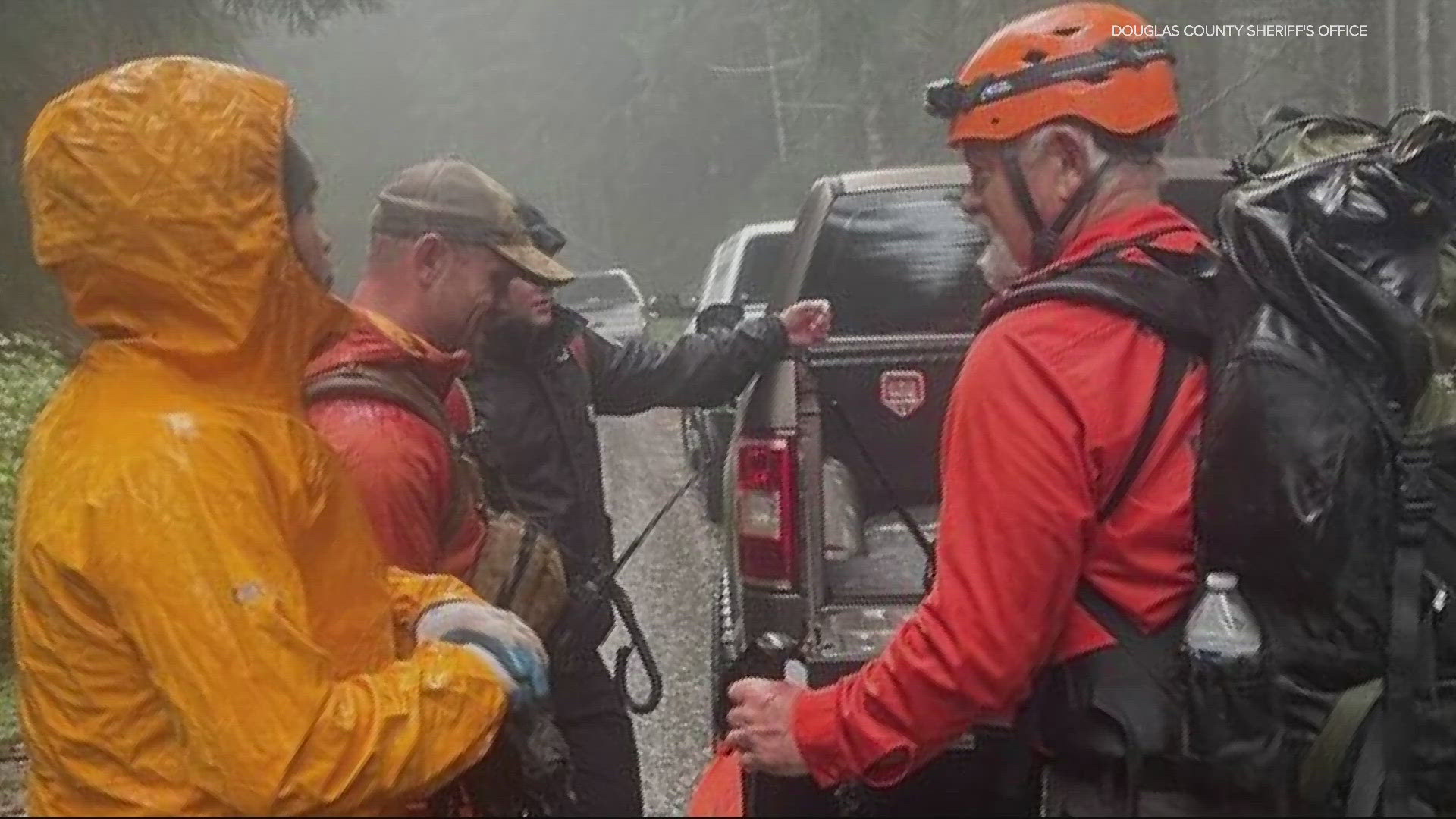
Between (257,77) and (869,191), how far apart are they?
123 centimetres

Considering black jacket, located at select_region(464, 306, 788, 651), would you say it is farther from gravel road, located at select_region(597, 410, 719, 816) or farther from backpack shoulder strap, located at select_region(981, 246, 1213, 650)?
backpack shoulder strap, located at select_region(981, 246, 1213, 650)

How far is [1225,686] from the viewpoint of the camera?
124 centimetres

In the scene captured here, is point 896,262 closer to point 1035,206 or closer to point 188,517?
point 1035,206

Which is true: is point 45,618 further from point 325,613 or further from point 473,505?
point 473,505

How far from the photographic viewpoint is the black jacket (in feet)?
6.21

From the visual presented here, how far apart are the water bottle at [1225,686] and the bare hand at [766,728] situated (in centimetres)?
42

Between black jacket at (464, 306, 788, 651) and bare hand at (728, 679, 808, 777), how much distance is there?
435 millimetres

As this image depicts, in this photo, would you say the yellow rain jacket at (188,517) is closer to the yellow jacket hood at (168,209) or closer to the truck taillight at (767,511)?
the yellow jacket hood at (168,209)

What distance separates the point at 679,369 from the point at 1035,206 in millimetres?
892

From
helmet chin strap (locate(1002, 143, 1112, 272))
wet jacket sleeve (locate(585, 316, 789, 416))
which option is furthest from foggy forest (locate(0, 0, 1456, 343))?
helmet chin strap (locate(1002, 143, 1112, 272))

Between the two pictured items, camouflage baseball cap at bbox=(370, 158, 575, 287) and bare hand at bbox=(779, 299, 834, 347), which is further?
bare hand at bbox=(779, 299, 834, 347)

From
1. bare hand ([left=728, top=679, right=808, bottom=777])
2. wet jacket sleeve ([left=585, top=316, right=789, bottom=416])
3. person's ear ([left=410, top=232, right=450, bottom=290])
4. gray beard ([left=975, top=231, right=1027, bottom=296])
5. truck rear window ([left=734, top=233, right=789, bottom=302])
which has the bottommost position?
bare hand ([left=728, top=679, right=808, bottom=777])

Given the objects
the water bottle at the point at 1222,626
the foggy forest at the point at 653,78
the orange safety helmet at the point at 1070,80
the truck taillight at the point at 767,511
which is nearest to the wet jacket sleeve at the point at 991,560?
the water bottle at the point at 1222,626

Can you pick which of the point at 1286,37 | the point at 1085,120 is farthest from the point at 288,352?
the point at 1286,37
